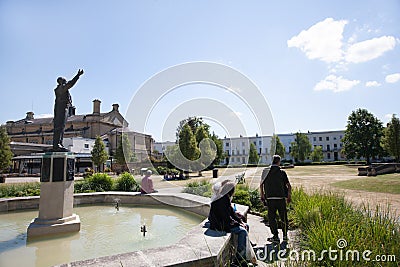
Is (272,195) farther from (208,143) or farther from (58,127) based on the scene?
(208,143)

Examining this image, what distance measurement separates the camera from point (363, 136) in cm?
4878

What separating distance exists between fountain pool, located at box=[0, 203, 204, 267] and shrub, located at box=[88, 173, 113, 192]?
3.91 m

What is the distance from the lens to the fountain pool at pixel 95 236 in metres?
4.38

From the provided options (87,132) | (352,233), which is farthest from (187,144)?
(87,132)

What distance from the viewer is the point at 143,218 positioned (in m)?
7.29

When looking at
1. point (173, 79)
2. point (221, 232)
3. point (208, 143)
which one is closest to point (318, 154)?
point (208, 143)

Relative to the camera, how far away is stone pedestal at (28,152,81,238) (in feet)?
18.3

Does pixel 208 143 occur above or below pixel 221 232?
above

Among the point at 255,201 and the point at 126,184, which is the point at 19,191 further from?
the point at 255,201

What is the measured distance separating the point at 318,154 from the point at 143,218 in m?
70.8

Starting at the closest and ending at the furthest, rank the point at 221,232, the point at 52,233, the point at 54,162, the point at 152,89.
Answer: the point at 221,232, the point at 52,233, the point at 54,162, the point at 152,89

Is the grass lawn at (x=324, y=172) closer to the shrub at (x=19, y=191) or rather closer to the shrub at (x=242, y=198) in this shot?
the shrub at (x=242, y=198)

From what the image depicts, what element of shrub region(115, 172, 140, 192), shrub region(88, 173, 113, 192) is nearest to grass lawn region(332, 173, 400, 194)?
shrub region(115, 172, 140, 192)

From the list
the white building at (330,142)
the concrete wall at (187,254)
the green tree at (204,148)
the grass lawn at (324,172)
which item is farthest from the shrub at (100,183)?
the white building at (330,142)
